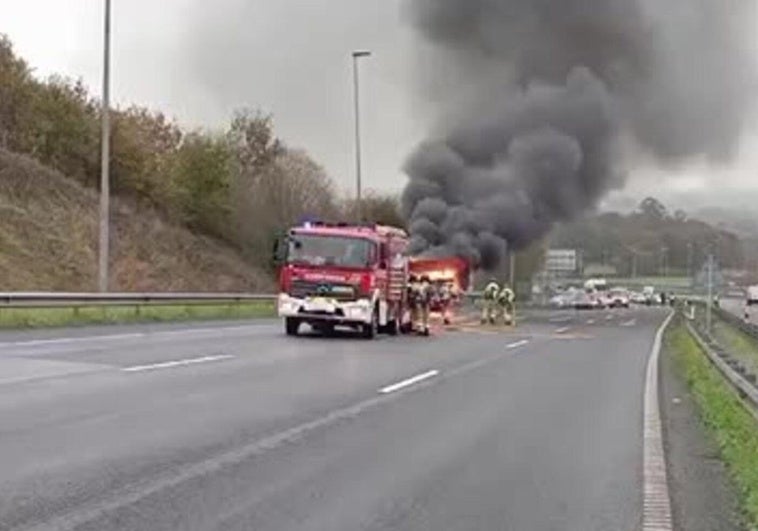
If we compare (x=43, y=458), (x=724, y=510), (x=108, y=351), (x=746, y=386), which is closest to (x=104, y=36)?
(x=108, y=351)

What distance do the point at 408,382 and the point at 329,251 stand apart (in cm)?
1167

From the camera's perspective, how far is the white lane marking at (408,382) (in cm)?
1501

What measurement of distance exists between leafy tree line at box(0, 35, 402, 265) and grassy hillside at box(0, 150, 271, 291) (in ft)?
6.82

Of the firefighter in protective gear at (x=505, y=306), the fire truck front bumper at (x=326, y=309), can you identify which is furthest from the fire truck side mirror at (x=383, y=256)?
the firefighter in protective gear at (x=505, y=306)

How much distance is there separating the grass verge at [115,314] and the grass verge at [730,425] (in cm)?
1414

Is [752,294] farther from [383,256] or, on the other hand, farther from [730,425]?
[730,425]

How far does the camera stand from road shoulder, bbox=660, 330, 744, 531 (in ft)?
24.7

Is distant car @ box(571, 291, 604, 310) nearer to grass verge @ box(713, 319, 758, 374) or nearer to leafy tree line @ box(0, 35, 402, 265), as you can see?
leafy tree line @ box(0, 35, 402, 265)

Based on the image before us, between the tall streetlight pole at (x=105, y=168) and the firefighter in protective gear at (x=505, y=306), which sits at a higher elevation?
the tall streetlight pole at (x=105, y=168)

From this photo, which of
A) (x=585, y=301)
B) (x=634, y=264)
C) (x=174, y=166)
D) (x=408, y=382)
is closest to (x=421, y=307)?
(x=408, y=382)

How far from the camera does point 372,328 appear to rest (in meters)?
27.9

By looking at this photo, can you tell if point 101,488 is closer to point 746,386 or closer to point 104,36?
point 746,386

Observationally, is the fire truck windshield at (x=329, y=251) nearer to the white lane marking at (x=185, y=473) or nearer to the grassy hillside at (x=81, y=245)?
the white lane marking at (x=185, y=473)

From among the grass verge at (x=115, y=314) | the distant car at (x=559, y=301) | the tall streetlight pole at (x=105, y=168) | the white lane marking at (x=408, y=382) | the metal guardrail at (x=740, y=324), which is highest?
the tall streetlight pole at (x=105, y=168)
